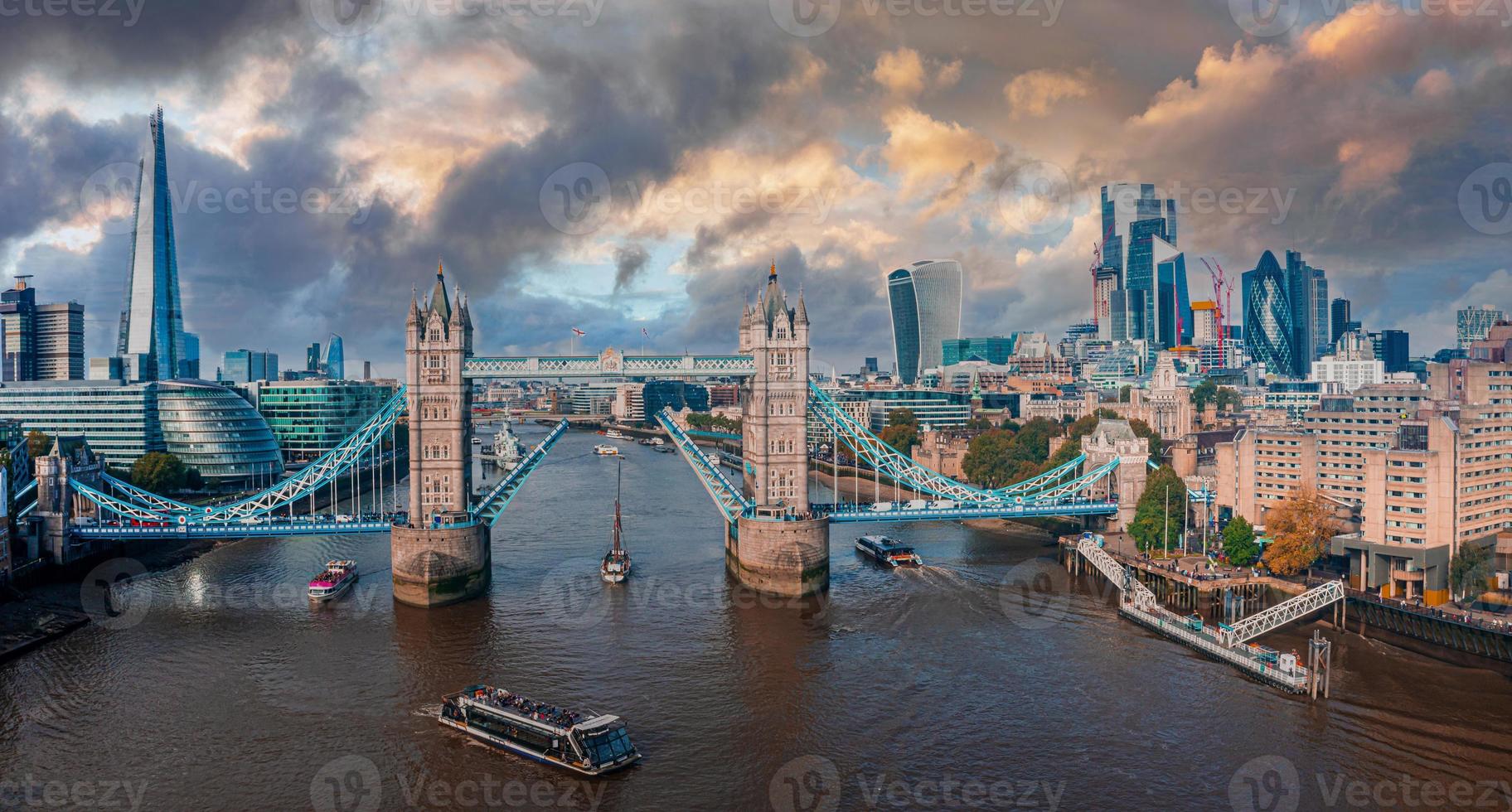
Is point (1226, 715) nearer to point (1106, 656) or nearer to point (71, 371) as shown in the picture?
point (1106, 656)

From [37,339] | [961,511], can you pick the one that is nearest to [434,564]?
[961,511]

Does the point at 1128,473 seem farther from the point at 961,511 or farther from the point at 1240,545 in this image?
the point at 961,511

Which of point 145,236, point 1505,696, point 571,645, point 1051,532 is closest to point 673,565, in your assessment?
point 571,645

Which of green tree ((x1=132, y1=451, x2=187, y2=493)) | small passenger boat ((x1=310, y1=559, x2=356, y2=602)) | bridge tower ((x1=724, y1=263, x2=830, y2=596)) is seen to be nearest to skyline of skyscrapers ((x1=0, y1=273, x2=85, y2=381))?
green tree ((x1=132, y1=451, x2=187, y2=493))

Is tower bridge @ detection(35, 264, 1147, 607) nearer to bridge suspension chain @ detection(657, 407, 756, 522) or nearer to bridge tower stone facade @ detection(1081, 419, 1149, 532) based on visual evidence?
bridge suspension chain @ detection(657, 407, 756, 522)

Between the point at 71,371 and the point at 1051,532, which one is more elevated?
the point at 71,371

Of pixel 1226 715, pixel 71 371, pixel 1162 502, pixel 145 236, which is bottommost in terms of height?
pixel 1226 715

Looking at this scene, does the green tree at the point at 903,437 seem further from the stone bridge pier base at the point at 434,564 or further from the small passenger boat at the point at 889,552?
the stone bridge pier base at the point at 434,564
